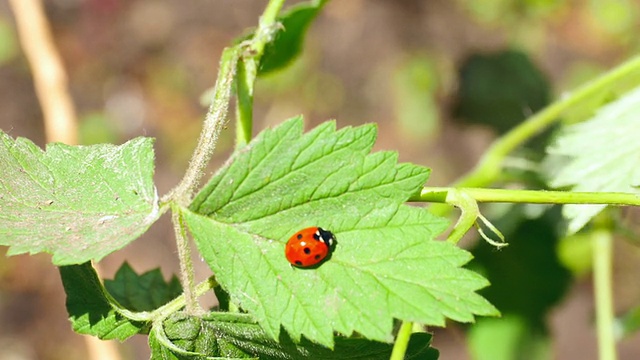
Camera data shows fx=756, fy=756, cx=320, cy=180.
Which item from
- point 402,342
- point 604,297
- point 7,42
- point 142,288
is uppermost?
point 7,42

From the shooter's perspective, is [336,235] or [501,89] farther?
[501,89]

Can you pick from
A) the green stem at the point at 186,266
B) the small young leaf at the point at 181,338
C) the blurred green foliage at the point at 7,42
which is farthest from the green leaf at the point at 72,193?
the blurred green foliage at the point at 7,42

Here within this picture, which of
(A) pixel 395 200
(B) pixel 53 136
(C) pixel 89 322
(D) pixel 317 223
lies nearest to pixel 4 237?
(C) pixel 89 322

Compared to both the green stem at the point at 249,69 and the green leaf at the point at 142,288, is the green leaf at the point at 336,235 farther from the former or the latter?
the green leaf at the point at 142,288

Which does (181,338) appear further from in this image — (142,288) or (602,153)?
(602,153)

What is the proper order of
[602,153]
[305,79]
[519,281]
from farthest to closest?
[305,79] < [519,281] < [602,153]

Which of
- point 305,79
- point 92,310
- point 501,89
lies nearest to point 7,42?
point 305,79

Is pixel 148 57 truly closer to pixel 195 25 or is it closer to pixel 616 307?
pixel 195 25
